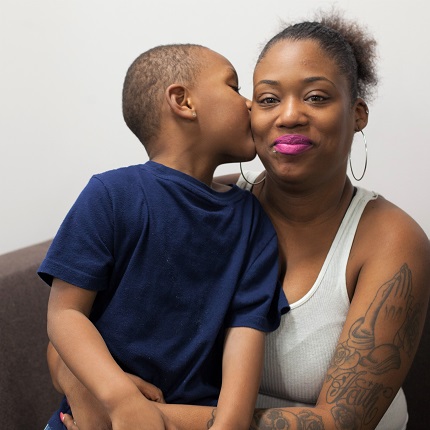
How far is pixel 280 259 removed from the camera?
1.56 m

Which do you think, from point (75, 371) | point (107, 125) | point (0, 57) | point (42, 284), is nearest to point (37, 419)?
point (42, 284)

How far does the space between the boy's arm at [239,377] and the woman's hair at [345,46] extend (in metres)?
0.50

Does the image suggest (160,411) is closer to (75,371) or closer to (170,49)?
(75,371)

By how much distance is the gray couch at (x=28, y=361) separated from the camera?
6.02 feet

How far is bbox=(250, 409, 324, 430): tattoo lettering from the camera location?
4.42ft

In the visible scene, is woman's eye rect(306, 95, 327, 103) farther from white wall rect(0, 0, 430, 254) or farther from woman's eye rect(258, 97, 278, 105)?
white wall rect(0, 0, 430, 254)

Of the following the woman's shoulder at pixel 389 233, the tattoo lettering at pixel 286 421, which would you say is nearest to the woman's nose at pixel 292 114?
the woman's shoulder at pixel 389 233

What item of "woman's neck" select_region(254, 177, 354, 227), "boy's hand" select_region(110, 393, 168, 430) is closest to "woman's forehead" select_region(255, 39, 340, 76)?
"woman's neck" select_region(254, 177, 354, 227)

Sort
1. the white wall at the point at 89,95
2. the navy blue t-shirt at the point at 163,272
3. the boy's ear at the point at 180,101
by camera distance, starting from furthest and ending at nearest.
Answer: the white wall at the point at 89,95
the boy's ear at the point at 180,101
the navy blue t-shirt at the point at 163,272

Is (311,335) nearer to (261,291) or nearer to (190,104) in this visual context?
(261,291)

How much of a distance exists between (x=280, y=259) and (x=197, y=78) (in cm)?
39

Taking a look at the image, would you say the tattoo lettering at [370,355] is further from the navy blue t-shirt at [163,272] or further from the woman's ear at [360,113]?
the woman's ear at [360,113]

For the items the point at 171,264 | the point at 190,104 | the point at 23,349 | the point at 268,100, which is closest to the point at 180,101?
the point at 190,104

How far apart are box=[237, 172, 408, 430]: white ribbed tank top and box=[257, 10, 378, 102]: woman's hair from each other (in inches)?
11.6
